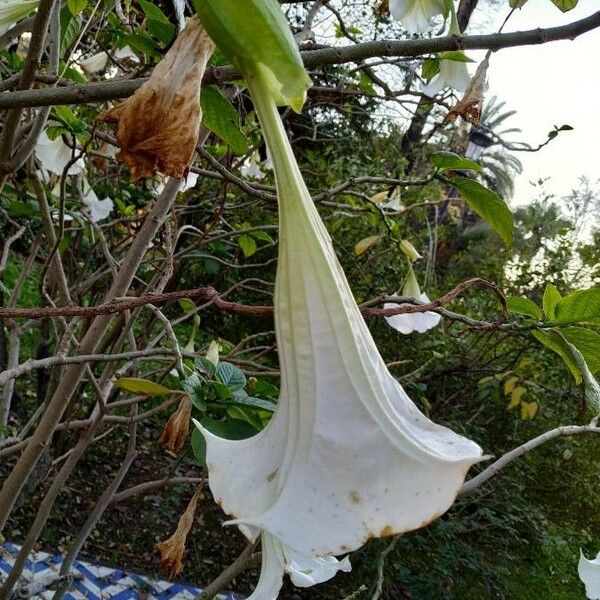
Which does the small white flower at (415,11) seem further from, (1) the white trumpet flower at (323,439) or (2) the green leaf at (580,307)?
(1) the white trumpet flower at (323,439)

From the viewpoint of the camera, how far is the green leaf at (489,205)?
0.59 m

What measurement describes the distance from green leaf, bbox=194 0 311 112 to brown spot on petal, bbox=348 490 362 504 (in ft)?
0.50

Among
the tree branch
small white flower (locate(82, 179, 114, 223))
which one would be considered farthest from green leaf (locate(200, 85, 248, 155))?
small white flower (locate(82, 179, 114, 223))

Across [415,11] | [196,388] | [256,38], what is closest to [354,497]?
[256,38]

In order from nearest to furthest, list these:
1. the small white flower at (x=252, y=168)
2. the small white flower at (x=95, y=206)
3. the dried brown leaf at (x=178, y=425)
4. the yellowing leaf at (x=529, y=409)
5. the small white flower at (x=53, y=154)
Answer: the dried brown leaf at (x=178, y=425), the small white flower at (x=53, y=154), the small white flower at (x=95, y=206), the small white flower at (x=252, y=168), the yellowing leaf at (x=529, y=409)

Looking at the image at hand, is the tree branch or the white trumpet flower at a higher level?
the tree branch

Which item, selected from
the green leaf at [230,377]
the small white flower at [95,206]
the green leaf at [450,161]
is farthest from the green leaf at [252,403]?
the small white flower at [95,206]

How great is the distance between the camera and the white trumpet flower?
0.82 feet

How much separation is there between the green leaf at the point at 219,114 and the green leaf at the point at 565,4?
26 cm

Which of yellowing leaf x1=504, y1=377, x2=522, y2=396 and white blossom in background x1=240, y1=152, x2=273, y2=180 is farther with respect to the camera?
yellowing leaf x1=504, y1=377, x2=522, y2=396

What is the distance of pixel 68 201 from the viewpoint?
1.33 meters

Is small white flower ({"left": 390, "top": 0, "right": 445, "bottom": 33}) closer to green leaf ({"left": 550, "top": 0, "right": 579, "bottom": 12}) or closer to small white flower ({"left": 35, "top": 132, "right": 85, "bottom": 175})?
green leaf ({"left": 550, "top": 0, "right": 579, "bottom": 12})

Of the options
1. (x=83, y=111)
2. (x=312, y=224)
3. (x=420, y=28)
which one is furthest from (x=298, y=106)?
(x=83, y=111)

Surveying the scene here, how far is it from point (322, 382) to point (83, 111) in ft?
4.74
